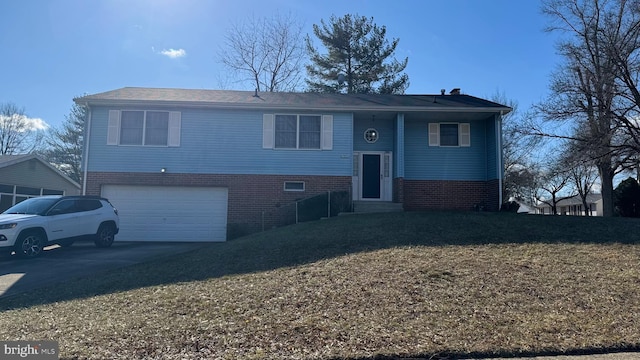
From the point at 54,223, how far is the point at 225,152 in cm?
576

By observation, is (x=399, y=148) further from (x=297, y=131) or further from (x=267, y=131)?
(x=267, y=131)

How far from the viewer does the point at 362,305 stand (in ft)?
17.9

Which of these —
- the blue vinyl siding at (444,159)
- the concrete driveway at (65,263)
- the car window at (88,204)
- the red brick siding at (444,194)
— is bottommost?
the concrete driveway at (65,263)

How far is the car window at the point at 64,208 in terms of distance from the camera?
38.2 feet

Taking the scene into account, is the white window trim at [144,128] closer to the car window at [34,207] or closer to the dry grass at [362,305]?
the car window at [34,207]

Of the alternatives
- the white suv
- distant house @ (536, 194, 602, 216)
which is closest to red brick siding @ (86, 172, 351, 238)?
the white suv

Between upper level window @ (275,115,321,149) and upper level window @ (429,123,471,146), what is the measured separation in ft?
14.8

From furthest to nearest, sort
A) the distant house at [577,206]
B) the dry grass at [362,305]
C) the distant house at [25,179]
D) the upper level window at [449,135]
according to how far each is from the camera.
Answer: the distant house at [577,206]
the distant house at [25,179]
the upper level window at [449,135]
the dry grass at [362,305]

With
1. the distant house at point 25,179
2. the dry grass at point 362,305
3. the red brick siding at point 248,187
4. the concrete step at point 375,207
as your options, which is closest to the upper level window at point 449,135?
the concrete step at point 375,207

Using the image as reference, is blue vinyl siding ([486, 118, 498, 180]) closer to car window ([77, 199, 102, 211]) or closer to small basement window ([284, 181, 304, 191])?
small basement window ([284, 181, 304, 191])

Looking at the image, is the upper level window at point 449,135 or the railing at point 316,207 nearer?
the railing at point 316,207

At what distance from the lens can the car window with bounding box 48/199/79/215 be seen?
11.6 m

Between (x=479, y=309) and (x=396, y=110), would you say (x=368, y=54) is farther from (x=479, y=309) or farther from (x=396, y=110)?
(x=479, y=309)

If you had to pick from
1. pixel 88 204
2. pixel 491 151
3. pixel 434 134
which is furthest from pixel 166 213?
pixel 491 151
